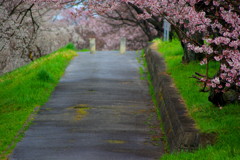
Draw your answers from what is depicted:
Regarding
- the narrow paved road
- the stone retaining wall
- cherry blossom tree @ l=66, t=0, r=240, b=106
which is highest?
cherry blossom tree @ l=66, t=0, r=240, b=106

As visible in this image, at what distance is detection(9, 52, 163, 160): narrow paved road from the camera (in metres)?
9.20

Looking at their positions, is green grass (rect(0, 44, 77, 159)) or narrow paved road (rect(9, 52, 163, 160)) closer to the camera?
narrow paved road (rect(9, 52, 163, 160))

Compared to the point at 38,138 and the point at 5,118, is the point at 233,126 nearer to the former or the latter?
the point at 38,138

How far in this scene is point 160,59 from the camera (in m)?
19.8

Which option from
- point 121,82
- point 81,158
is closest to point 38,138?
point 81,158

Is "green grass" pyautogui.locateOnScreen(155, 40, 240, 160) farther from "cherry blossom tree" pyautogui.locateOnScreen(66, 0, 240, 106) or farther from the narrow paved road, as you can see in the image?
the narrow paved road

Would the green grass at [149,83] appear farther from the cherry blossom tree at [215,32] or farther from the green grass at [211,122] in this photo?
the cherry blossom tree at [215,32]

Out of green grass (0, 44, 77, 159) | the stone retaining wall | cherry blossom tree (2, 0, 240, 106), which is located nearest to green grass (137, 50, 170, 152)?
the stone retaining wall

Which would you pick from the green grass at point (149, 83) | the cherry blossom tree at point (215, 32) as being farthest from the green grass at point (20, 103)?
the cherry blossom tree at point (215, 32)

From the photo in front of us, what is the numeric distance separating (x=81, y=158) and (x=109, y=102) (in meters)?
5.91

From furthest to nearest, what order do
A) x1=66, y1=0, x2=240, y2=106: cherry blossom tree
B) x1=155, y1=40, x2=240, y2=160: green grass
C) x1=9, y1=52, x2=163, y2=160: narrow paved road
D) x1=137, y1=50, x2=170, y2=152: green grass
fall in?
x1=137, y1=50, x2=170, y2=152: green grass
x1=9, y1=52, x2=163, y2=160: narrow paved road
x1=66, y1=0, x2=240, y2=106: cherry blossom tree
x1=155, y1=40, x2=240, y2=160: green grass

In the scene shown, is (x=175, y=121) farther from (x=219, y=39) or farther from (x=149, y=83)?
(x=149, y=83)

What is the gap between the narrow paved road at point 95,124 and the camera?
30.2 ft

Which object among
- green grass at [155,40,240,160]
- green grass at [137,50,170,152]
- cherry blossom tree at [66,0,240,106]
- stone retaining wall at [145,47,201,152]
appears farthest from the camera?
green grass at [137,50,170,152]
